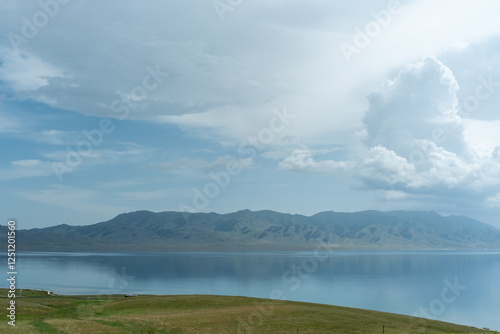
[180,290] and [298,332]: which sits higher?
[298,332]

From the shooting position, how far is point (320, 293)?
526ft

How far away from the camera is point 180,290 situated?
16788cm

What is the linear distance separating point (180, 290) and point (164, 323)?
112 m

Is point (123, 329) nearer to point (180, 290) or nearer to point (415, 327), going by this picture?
point (415, 327)

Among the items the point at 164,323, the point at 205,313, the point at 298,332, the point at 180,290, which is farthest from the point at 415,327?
the point at 180,290

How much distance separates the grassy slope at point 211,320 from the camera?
56.8 m

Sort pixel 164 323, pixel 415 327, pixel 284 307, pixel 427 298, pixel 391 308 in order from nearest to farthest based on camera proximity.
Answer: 1. pixel 164 323
2. pixel 415 327
3. pixel 284 307
4. pixel 391 308
5. pixel 427 298

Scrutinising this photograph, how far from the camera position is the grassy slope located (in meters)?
56.8

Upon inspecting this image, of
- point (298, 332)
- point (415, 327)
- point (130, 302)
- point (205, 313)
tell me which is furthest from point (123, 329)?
point (415, 327)

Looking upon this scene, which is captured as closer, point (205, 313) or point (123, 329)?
point (123, 329)

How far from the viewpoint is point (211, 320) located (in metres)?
62.1

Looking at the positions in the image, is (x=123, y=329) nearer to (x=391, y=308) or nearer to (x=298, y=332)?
(x=298, y=332)

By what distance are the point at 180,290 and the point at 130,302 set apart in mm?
87921

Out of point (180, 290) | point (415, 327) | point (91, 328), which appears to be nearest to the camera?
point (91, 328)
